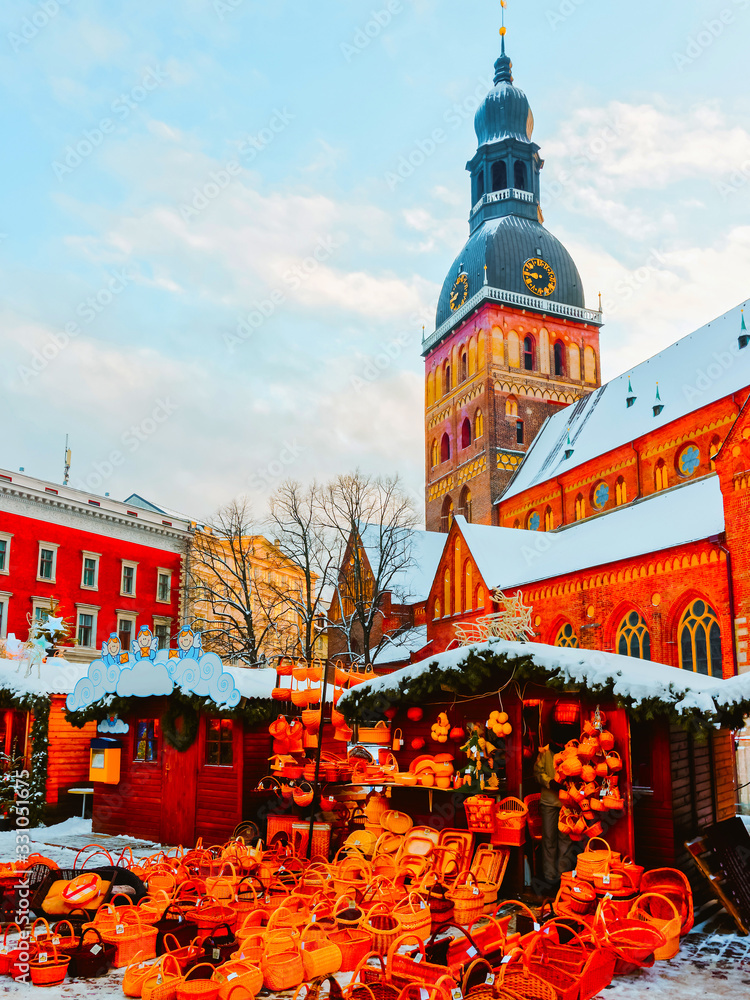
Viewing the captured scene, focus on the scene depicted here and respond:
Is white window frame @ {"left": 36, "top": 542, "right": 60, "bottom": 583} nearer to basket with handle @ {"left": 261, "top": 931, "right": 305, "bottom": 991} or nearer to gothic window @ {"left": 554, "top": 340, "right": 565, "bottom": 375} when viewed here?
gothic window @ {"left": 554, "top": 340, "right": 565, "bottom": 375}

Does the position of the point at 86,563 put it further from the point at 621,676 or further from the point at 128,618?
the point at 621,676

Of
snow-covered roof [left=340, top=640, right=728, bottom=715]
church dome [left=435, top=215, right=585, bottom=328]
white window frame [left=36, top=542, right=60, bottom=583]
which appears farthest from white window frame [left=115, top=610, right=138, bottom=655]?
snow-covered roof [left=340, top=640, right=728, bottom=715]

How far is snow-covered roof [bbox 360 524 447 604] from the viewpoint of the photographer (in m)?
40.0

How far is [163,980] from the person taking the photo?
22.0 ft

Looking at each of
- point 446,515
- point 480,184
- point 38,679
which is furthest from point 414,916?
point 480,184

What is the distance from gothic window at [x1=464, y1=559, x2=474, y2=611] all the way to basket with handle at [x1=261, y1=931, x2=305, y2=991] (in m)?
26.0

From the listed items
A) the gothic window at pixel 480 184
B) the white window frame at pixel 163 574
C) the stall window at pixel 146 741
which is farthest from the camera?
the gothic window at pixel 480 184

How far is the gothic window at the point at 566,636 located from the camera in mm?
26487

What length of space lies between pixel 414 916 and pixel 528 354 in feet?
137

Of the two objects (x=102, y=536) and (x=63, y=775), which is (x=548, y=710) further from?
(x=102, y=536)

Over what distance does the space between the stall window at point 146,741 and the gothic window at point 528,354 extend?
35.3m

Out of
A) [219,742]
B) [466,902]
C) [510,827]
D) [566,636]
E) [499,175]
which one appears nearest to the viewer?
[466,902]

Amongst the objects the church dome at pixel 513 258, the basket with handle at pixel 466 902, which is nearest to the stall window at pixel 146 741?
the basket with handle at pixel 466 902

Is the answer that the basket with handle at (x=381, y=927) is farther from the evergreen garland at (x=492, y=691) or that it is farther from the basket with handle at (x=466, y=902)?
the evergreen garland at (x=492, y=691)
